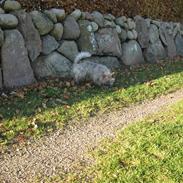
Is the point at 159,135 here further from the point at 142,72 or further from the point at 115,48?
the point at 115,48

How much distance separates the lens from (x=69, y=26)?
1062 cm

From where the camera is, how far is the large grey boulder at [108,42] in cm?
1156

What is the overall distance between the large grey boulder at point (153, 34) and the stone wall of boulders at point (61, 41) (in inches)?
1.2

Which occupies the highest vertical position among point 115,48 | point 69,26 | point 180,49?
point 69,26

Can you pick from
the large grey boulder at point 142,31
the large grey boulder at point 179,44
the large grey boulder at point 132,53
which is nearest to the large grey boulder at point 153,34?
the large grey boulder at point 142,31

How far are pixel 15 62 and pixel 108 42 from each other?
3.43 m

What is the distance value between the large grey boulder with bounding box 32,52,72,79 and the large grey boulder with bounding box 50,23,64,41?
398mm

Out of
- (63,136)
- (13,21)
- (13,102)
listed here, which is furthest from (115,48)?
(63,136)

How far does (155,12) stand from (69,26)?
4.91 meters

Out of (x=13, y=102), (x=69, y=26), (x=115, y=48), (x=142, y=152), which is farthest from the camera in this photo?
(x=115, y=48)

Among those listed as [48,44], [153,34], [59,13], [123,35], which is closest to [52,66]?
[48,44]

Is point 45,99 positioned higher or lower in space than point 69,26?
lower

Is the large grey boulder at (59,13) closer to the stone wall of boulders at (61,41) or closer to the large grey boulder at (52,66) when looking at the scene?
the stone wall of boulders at (61,41)

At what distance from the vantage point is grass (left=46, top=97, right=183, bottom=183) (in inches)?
206
